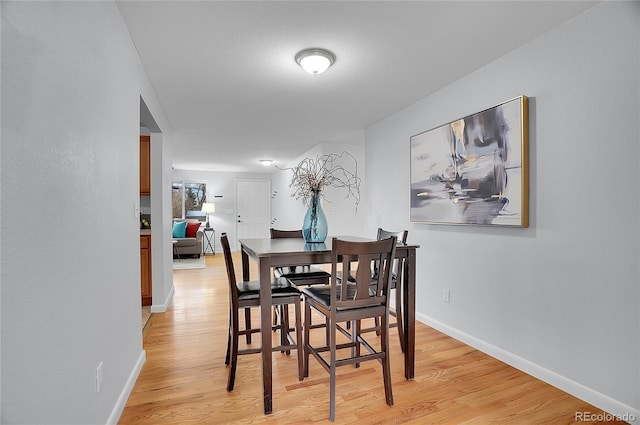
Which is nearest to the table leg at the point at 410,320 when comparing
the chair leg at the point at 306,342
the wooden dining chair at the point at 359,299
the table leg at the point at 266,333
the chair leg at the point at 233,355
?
the wooden dining chair at the point at 359,299

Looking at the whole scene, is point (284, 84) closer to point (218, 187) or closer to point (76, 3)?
point (76, 3)

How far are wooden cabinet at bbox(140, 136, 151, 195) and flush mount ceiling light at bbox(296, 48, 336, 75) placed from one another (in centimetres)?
225

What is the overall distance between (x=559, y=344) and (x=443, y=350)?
0.85m

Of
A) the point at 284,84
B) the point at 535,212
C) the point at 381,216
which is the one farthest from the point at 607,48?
the point at 381,216

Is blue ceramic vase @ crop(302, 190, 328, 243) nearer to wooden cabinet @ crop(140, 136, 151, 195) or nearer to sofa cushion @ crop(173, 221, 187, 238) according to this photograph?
wooden cabinet @ crop(140, 136, 151, 195)

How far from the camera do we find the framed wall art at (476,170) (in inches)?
92.2

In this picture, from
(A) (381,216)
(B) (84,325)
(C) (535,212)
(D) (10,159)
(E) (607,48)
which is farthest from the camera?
(A) (381,216)

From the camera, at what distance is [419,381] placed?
7.36ft

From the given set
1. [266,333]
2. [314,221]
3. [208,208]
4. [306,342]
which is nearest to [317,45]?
[314,221]

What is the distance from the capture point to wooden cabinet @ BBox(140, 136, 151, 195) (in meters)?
3.80

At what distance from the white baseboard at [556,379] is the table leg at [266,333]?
1780mm

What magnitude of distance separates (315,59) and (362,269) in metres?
1.55

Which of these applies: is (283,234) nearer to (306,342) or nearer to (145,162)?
(306,342)

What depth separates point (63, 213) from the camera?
1222 millimetres
